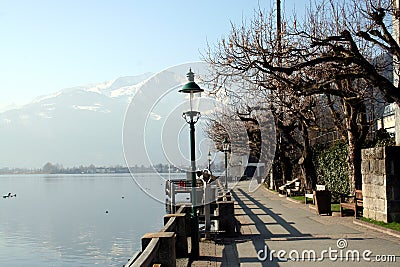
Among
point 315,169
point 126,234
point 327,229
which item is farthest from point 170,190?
point 327,229

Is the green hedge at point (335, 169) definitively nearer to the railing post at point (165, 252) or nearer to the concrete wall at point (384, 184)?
the concrete wall at point (384, 184)

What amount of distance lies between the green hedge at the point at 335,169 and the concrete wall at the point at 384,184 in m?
7.44

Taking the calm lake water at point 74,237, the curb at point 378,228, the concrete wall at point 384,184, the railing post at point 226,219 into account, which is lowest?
the calm lake water at point 74,237

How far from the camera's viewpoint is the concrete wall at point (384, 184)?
51.5 ft

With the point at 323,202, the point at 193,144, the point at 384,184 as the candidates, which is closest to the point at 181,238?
the point at 193,144

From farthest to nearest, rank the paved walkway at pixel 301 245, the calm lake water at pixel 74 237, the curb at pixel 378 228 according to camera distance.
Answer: the calm lake water at pixel 74 237, the curb at pixel 378 228, the paved walkway at pixel 301 245

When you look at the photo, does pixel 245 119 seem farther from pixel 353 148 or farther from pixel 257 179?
pixel 257 179

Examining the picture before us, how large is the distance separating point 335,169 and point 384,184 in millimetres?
10649

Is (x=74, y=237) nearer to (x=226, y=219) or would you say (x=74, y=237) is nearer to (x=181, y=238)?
(x=226, y=219)

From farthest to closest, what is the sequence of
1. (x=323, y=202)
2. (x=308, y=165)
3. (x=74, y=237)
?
(x=74, y=237) < (x=308, y=165) < (x=323, y=202)

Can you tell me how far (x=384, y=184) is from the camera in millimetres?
15891

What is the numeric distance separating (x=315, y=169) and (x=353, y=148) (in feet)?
35.1

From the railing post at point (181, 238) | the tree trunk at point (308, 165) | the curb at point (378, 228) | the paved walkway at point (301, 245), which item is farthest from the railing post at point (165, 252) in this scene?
the tree trunk at point (308, 165)

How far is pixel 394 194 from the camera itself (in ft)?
51.4
